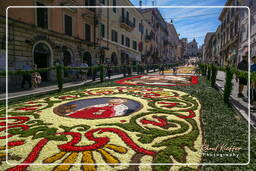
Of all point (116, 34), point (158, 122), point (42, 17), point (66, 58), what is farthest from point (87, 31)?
point (158, 122)

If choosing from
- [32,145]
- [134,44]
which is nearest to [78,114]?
[32,145]

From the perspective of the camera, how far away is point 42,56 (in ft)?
39.5

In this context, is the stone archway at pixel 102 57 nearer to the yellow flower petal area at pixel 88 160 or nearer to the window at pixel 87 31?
Result: the window at pixel 87 31

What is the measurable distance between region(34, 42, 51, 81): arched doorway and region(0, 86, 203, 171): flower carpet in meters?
9.12

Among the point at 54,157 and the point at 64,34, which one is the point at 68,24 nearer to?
the point at 64,34

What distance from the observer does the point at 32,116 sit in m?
3.39

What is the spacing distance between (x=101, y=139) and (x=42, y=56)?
470 inches

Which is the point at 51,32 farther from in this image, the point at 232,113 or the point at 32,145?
the point at 232,113

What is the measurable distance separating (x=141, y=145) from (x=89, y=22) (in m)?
16.6

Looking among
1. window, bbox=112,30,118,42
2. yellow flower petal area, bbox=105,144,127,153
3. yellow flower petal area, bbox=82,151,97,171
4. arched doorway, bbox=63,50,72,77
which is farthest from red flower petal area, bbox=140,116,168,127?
window, bbox=112,30,118,42

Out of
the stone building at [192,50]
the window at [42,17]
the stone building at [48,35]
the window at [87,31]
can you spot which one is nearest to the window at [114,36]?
the stone building at [48,35]

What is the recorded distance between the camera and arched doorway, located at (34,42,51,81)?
1134 cm

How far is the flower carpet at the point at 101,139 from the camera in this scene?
180cm

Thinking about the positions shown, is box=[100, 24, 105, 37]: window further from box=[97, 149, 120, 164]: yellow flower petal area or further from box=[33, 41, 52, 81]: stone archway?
box=[97, 149, 120, 164]: yellow flower petal area
